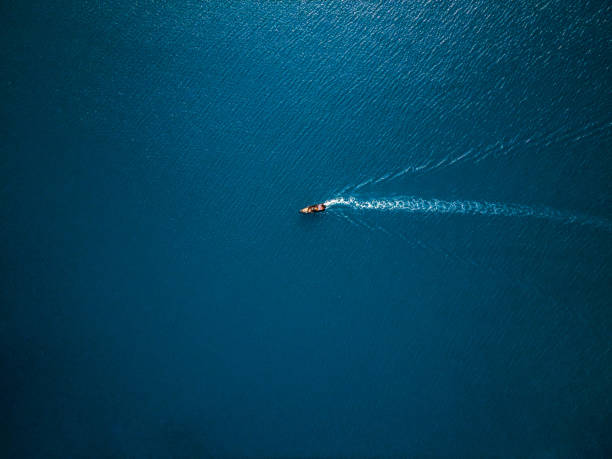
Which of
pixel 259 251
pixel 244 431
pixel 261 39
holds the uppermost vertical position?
pixel 261 39

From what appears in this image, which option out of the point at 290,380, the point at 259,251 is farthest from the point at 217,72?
the point at 290,380

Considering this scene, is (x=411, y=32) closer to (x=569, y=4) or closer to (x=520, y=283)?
(x=569, y=4)

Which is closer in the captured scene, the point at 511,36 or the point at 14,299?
the point at 511,36

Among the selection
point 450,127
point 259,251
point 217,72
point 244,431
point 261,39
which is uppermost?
point 261,39

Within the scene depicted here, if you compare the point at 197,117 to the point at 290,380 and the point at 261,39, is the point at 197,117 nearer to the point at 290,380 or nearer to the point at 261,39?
the point at 261,39

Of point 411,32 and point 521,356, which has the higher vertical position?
point 411,32

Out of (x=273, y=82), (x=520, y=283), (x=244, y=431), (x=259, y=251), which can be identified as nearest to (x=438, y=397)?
(x=520, y=283)
